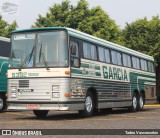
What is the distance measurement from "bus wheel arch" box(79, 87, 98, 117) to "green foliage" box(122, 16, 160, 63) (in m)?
25.3

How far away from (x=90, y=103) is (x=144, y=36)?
27.9m

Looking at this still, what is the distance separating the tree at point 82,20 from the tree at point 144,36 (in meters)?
2.09

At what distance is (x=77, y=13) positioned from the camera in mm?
40344

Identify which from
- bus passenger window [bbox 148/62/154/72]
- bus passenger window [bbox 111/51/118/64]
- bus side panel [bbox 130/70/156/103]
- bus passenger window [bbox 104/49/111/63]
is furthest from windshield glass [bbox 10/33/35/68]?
bus passenger window [bbox 148/62/154/72]

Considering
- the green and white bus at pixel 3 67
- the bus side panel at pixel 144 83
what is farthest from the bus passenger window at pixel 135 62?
the green and white bus at pixel 3 67

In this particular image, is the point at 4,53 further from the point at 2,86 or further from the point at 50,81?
the point at 50,81

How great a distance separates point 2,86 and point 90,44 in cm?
524

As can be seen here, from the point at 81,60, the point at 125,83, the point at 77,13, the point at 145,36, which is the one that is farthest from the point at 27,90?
the point at 145,36

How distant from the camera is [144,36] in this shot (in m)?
42.8

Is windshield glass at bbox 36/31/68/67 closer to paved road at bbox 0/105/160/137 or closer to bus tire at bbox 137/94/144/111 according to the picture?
paved road at bbox 0/105/160/137

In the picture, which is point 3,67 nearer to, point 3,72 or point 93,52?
point 3,72

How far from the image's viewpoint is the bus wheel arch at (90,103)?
1559 cm

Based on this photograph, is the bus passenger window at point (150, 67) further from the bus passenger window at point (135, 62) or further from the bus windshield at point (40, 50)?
the bus windshield at point (40, 50)

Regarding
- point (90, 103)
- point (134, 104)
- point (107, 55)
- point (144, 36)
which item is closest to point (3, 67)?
point (107, 55)
